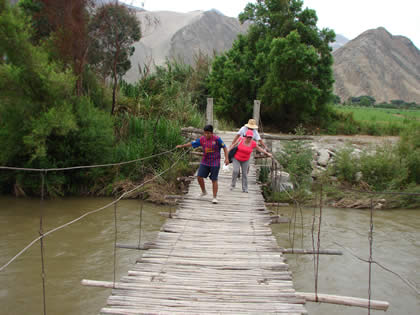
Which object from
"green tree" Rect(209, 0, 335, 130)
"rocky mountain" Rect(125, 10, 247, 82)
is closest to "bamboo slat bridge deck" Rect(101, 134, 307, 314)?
"green tree" Rect(209, 0, 335, 130)

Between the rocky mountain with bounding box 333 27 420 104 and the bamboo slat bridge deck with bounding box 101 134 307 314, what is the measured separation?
40154 mm

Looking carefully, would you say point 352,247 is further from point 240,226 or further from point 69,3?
point 69,3

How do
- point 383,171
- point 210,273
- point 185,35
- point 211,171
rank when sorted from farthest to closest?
point 185,35 < point 383,171 < point 211,171 < point 210,273

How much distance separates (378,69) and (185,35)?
27342mm

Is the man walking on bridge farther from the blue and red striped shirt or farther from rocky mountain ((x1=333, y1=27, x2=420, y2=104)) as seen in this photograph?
rocky mountain ((x1=333, y1=27, x2=420, y2=104))

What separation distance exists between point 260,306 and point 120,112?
8.62m

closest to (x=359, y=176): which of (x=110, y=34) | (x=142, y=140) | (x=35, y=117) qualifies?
(x=142, y=140)

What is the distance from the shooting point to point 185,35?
90.8ft

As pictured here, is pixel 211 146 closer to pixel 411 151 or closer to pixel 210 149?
pixel 210 149

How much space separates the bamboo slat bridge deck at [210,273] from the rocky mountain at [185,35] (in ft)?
62.8

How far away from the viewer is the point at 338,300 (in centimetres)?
286

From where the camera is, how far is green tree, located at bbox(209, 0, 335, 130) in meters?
12.5

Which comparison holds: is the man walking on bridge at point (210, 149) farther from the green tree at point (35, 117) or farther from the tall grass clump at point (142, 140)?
the green tree at point (35, 117)

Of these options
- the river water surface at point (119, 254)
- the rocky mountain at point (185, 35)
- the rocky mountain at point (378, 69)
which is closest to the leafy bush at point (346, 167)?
the river water surface at point (119, 254)
